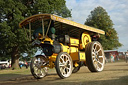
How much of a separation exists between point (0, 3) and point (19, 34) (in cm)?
391

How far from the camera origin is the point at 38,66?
8078 millimetres

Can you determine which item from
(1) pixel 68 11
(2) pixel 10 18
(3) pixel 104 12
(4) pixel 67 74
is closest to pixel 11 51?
(2) pixel 10 18

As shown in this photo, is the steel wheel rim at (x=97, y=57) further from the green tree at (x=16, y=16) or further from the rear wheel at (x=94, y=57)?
the green tree at (x=16, y=16)

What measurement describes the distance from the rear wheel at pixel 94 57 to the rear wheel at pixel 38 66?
7.50 ft

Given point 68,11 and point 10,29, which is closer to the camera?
point 10,29

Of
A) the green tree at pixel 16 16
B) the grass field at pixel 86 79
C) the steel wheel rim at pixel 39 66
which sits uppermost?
the green tree at pixel 16 16

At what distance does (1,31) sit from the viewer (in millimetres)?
17953

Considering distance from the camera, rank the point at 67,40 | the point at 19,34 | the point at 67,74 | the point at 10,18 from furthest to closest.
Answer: the point at 10,18 → the point at 19,34 → the point at 67,40 → the point at 67,74

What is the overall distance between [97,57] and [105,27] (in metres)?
31.1

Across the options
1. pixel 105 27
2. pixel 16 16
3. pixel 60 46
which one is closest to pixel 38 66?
pixel 60 46

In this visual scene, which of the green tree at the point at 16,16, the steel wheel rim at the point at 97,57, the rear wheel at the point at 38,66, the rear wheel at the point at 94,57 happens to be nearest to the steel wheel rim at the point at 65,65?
the rear wheel at the point at 38,66

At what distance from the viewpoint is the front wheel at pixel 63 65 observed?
22.6ft

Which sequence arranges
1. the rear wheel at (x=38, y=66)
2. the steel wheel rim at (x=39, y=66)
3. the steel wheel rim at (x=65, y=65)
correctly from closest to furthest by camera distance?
the steel wheel rim at (x=65, y=65), the rear wheel at (x=38, y=66), the steel wheel rim at (x=39, y=66)

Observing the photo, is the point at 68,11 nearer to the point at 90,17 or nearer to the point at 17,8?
the point at 17,8
